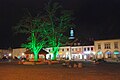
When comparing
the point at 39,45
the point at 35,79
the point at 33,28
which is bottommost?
the point at 35,79

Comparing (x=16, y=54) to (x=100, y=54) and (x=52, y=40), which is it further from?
(x=52, y=40)

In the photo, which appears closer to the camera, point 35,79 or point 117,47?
point 35,79

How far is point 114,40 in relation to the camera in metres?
84.0

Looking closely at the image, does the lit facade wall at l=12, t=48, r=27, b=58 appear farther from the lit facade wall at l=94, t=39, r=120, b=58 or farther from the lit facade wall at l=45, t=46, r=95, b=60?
the lit facade wall at l=94, t=39, r=120, b=58

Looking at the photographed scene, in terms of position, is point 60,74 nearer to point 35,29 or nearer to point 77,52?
point 35,29

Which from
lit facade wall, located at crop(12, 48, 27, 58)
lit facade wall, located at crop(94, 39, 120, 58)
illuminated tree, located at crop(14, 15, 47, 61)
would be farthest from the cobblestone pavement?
lit facade wall, located at crop(12, 48, 27, 58)

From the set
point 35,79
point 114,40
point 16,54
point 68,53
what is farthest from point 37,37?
point 16,54

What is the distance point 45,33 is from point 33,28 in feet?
11.4

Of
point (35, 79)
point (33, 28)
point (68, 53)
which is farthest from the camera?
point (68, 53)

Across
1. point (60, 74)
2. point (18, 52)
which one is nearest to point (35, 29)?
point (60, 74)

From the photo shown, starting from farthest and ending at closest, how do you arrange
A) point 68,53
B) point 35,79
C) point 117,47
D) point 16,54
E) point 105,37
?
1. point 16,54
2. point 68,53
3. point 105,37
4. point 117,47
5. point 35,79

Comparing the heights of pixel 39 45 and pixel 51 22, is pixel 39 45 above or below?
below

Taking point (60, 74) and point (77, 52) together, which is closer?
point (60, 74)

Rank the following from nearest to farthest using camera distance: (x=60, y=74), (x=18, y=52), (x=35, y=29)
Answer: (x=60, y=74) < (x=35, y=29) < (x=18, y=52)
